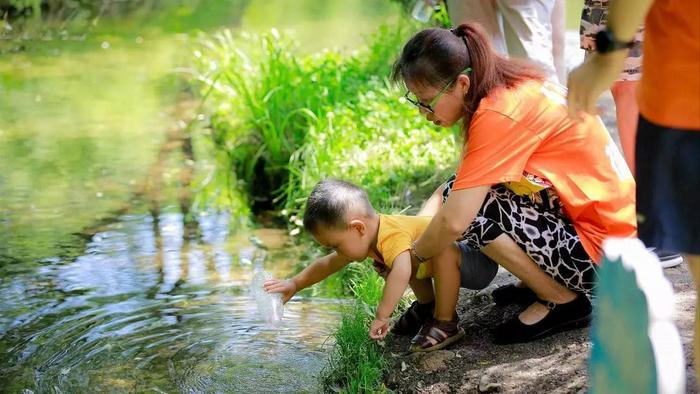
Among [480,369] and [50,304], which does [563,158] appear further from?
[50,304]

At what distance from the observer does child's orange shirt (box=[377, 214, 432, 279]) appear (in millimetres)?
3152

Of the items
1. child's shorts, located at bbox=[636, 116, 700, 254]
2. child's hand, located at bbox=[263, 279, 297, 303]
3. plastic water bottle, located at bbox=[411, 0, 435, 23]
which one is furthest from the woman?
plastic water bottle, located at bbox=[411, 0, 435, 23]

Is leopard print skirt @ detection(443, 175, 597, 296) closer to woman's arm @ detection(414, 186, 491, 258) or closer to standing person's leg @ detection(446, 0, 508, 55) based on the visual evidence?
woman's arm @ detection(414, 186, 491, 258)

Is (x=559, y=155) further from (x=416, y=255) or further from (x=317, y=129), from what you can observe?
(x=317, y=129)

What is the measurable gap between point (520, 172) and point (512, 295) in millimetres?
637

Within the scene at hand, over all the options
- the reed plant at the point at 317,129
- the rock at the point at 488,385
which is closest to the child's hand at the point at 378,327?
the rock at the point at 488,385

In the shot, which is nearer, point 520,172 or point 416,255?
point 520,172

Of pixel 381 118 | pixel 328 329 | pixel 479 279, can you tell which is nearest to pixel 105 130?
pixel 381 118

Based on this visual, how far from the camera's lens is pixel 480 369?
3.10 metres

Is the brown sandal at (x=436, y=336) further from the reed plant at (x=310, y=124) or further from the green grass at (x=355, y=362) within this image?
the reed plant at (x=310, y=124)

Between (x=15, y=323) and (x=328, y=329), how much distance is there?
4.32 ft

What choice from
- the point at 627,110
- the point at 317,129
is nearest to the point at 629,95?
the point at 627,110

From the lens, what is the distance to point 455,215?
2.90 metres

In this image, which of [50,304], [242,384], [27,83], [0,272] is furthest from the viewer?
[27,83]
